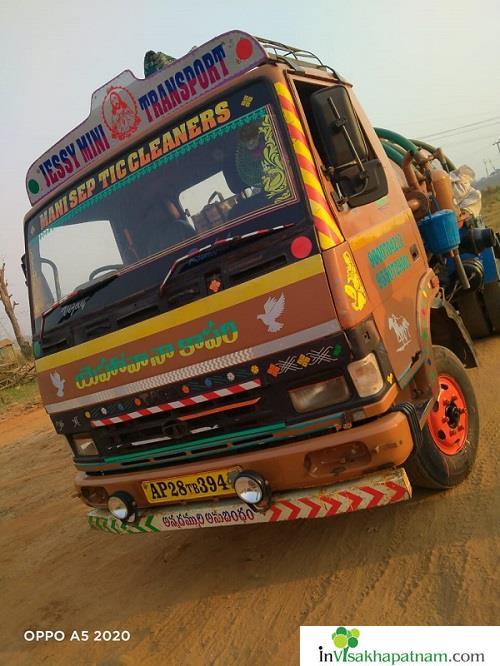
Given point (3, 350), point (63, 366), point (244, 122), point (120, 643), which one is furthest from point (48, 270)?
point (3, 350)

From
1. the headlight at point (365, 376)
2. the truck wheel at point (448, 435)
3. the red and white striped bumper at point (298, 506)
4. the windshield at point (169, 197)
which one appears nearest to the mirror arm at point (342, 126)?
the windshield at point (169, 197)

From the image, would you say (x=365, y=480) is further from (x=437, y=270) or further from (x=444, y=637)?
(x=437, y=270)

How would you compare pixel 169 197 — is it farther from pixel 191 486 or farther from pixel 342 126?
pixel 191 486

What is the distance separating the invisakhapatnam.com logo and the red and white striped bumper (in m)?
0.50

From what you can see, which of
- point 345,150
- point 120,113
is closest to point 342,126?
point 345,150

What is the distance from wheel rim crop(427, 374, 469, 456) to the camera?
10.7ft

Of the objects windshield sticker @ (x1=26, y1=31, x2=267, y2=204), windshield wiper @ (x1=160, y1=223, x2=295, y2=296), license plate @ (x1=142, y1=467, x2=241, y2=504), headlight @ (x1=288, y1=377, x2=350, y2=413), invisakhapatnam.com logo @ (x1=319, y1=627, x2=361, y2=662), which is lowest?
invisakhapatnam.com logo @ (x1=319, y1=627, x2=361, y2=662)

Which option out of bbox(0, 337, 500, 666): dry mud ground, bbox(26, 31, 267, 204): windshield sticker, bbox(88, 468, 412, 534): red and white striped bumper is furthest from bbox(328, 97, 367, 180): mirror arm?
→ bbox(0, 337, 500, 666): dry mud ground

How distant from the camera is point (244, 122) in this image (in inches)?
111

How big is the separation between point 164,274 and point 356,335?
1049 mm

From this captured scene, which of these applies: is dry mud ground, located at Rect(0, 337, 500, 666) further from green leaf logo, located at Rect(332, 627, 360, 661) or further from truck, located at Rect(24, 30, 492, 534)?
truck, located at Rect(24, 30, 492, 534)

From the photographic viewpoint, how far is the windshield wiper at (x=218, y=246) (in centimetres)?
266

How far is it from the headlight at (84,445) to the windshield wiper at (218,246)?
45.7 inches

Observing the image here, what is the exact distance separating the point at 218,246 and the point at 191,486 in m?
1.27
